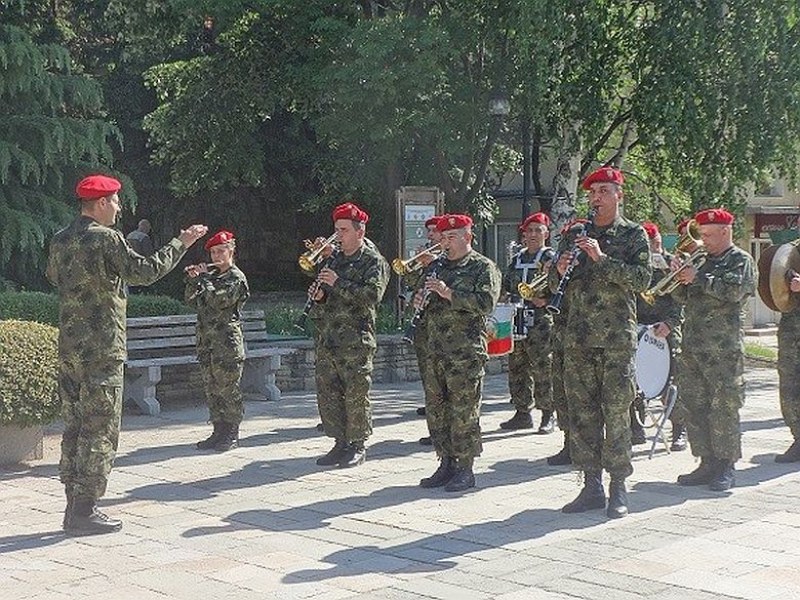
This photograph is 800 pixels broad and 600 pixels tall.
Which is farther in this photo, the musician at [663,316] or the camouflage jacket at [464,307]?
the musician at [663,316]

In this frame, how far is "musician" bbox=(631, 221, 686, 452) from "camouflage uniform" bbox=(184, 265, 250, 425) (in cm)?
349

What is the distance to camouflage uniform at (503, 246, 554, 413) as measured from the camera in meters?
11.5

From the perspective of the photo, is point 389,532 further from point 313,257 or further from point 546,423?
point 546,423

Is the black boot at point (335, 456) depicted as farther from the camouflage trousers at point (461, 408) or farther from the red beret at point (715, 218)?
the red beret at point (715, 218)

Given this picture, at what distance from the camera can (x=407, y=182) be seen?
20719mm

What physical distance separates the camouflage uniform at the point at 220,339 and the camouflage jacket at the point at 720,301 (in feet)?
13.1

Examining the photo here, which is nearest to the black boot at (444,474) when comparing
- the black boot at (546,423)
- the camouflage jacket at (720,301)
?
the camouflage jacket at (720,301)

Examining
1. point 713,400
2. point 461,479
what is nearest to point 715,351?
point 713,400

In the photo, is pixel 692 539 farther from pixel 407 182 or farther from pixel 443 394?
pixel 407 182

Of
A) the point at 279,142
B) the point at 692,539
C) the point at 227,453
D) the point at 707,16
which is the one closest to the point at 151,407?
the point at 227,453

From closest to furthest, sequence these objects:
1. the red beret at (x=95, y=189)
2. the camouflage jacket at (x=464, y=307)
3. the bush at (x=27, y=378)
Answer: the red beret at (x=95, y=189) → the camouflage jacket at (x=464, y=307) → the bush at (x=27, y=378)

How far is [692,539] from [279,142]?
20.4m

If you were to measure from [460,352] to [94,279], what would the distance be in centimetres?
272

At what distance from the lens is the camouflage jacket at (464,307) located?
8977 mm
